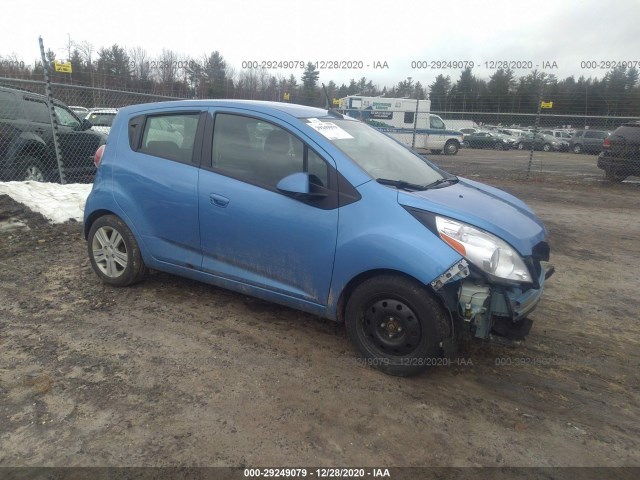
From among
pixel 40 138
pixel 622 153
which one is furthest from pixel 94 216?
pixel 622 153

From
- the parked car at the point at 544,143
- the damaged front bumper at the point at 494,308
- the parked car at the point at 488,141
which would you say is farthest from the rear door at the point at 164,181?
the parked car at the point at 544,143

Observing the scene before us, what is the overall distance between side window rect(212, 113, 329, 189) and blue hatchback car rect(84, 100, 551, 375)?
0.4 inches

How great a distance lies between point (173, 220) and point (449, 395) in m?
2.50

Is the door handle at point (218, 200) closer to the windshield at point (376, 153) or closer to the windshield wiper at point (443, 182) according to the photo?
the windshield at point (376, 153)

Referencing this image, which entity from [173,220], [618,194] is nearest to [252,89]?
[618,194]

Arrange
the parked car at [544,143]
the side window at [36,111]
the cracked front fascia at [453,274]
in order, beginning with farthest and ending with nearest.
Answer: the parked car at [544,143]
the side window at [36,111]
the cracked front fascia at [453,274]

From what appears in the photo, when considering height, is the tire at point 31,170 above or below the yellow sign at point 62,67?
below

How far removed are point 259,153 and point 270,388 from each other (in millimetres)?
1735

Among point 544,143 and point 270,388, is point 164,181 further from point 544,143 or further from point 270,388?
point 544,143

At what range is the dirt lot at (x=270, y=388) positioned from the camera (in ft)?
7.60

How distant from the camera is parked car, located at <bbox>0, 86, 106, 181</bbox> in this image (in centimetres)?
745

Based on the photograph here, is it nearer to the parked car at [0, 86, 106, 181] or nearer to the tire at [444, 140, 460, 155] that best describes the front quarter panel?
the parked car at [0, 86, 106, 181]

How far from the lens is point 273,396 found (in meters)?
2.73

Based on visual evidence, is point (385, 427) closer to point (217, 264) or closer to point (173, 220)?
point (217, 264)
